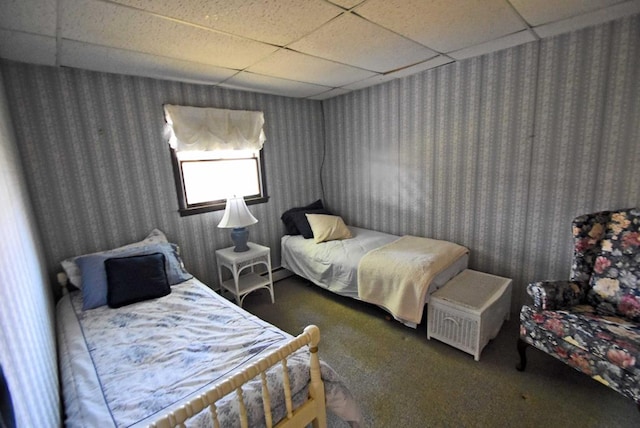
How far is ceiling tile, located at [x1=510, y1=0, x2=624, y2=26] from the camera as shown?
1.63 m

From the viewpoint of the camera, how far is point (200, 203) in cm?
298

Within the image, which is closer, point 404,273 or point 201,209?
point 404,273

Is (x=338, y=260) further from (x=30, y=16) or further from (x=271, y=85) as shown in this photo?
(x=30, y=16)

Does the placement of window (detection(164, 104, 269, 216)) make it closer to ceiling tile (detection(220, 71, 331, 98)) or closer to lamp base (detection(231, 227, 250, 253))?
ceiling tile (detection(220, 71, 331, 98))

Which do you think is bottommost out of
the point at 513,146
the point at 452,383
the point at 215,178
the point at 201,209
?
the point at 452,383

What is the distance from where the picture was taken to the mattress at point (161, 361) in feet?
3.83

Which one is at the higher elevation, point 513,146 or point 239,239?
point 513,146

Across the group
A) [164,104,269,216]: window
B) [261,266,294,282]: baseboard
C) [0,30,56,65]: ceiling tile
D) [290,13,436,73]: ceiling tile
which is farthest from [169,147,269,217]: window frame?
[290,13,436,73]: ceiling tile

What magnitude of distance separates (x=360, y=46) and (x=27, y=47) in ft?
7.00

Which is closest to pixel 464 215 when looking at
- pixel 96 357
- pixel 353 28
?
pixel 353 28

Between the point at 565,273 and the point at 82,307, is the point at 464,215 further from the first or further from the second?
the point at 82,307

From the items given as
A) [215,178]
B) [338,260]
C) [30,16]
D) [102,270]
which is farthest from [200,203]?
[30,16]

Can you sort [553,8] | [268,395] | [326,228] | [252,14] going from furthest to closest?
[326,228] → [553,8] → [252,14] → [268,395]

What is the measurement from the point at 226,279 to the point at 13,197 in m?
1.97
